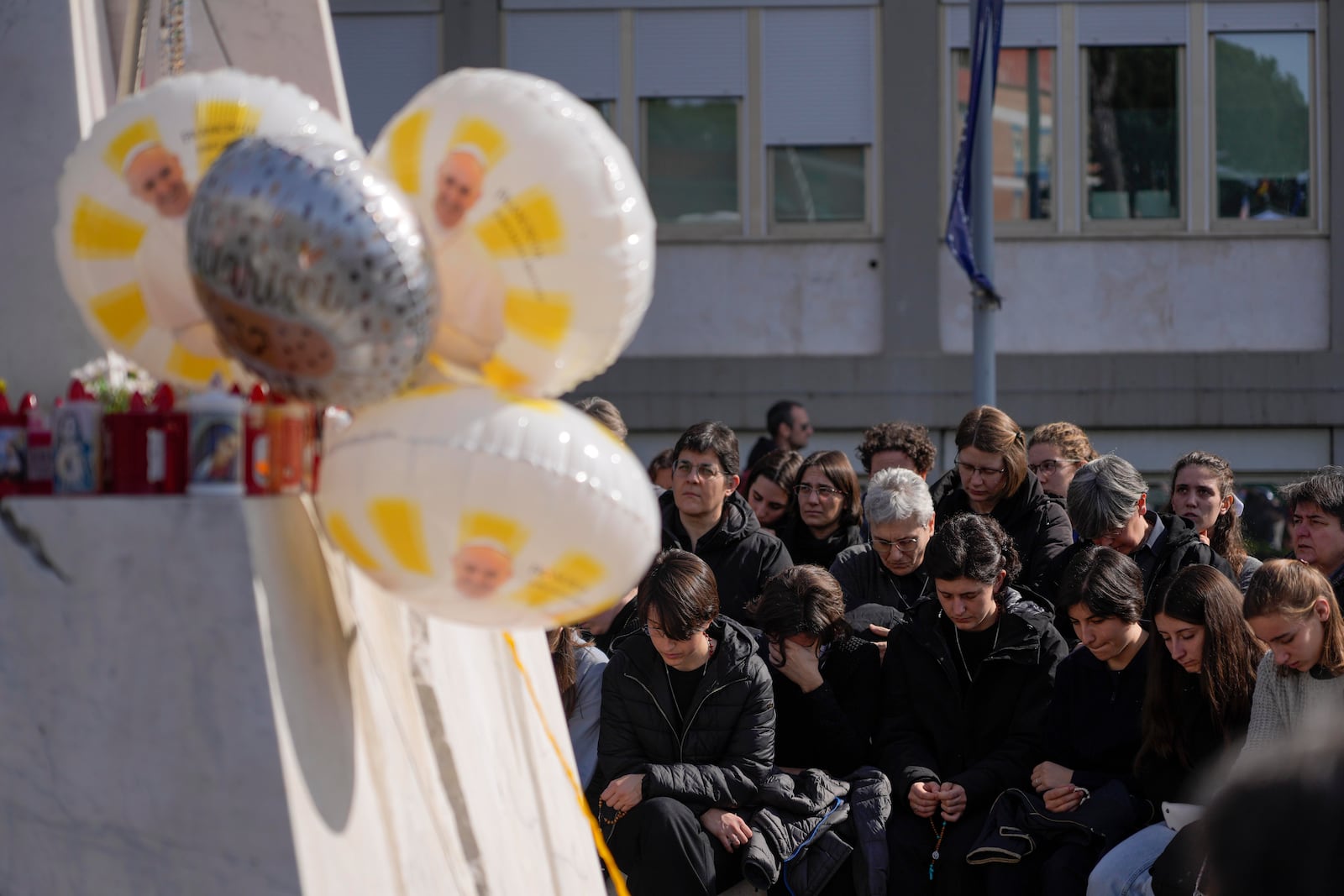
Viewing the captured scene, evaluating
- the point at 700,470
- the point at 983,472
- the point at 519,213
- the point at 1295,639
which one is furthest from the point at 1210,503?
the point at 519,213

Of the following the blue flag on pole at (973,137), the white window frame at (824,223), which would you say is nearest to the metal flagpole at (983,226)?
the blue flag on pole at (973,137)

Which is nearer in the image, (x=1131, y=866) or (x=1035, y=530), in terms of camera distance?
(x=1131, y=866)

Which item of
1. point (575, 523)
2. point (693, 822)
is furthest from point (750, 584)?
point (575, 523)

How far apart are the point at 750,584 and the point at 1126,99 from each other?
31.2 ft

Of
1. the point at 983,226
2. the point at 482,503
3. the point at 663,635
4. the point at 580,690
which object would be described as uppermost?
the point at 983,226

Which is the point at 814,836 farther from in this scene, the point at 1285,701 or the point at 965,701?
the point at 1285,701

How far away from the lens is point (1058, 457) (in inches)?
273

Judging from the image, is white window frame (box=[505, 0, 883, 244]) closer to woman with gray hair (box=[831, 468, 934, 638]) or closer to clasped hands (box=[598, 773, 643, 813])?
woman with gray hair (box=[831, 468, 934, 638])

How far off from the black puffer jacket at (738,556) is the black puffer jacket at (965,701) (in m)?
0.79

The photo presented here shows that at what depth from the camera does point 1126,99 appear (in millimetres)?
14320

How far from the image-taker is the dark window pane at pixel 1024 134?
14.2 meters

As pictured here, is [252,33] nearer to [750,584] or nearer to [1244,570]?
[750,584]

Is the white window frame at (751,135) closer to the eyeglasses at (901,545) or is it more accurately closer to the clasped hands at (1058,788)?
the eyeglasses at (901,545)

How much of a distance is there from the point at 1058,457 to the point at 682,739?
7.72 feet
